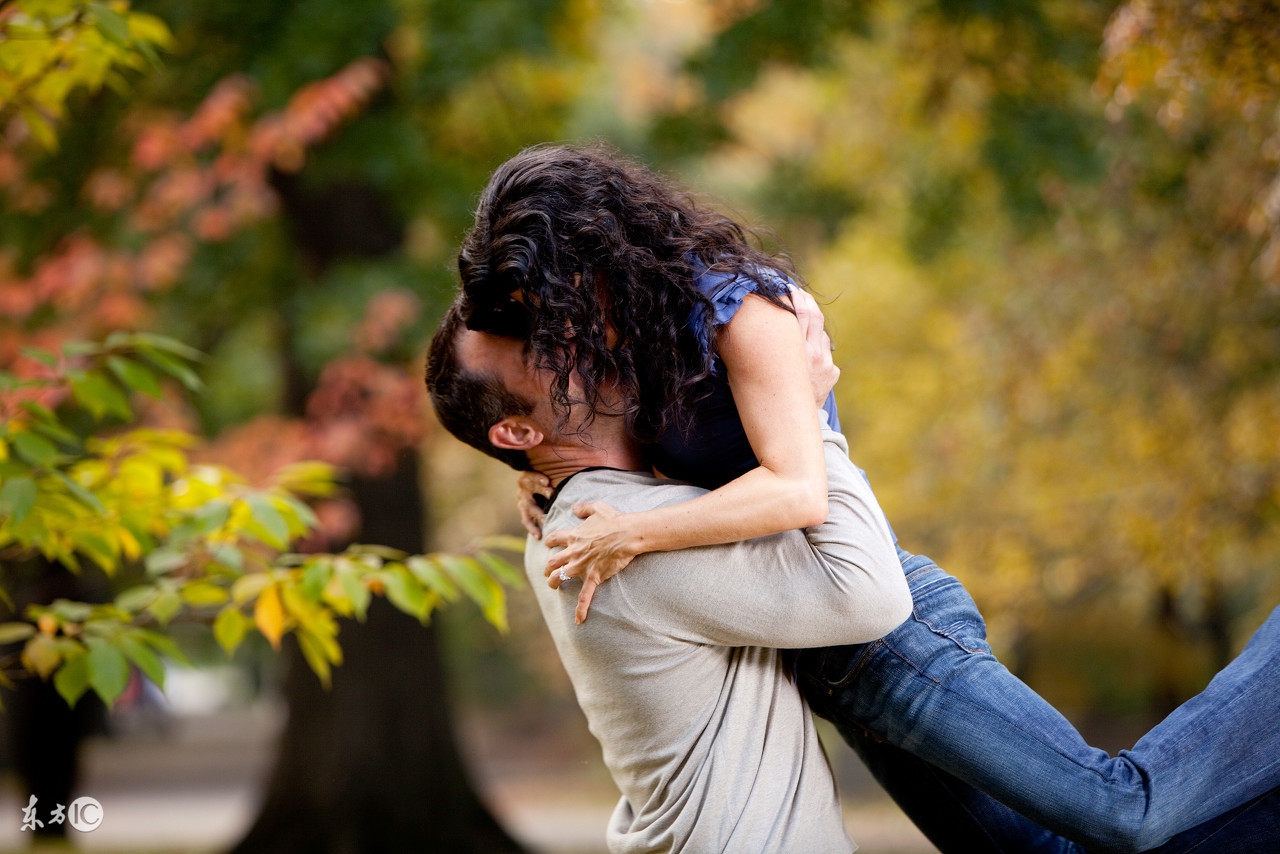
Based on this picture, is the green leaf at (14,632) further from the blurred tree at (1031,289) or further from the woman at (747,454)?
→ the blurred tree at (1031,289)

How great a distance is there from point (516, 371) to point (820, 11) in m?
5.53

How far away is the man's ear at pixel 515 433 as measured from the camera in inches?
86.5

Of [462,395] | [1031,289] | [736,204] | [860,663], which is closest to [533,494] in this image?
[462,395]

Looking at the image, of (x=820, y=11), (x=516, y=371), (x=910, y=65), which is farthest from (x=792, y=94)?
(x=516, y=371)

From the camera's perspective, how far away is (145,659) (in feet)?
7.61

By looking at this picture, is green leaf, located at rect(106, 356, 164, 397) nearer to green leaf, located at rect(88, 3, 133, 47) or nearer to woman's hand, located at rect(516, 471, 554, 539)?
green leaf, located at rect(88, 3, 133, 47)

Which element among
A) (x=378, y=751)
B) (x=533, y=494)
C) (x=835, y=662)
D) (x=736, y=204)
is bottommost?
(x=378, y=751)

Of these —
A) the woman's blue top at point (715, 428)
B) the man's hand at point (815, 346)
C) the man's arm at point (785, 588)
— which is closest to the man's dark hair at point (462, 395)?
the woman's blue top at point (715, 428)

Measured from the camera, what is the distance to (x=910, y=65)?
8117 mm

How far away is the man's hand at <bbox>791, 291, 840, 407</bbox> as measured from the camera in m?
2.18

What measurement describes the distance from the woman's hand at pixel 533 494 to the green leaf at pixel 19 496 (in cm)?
96

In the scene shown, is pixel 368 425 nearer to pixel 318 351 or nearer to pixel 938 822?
pixel 318 351

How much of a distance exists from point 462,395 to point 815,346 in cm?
70

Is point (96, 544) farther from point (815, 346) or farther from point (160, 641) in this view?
point (815, 346)
